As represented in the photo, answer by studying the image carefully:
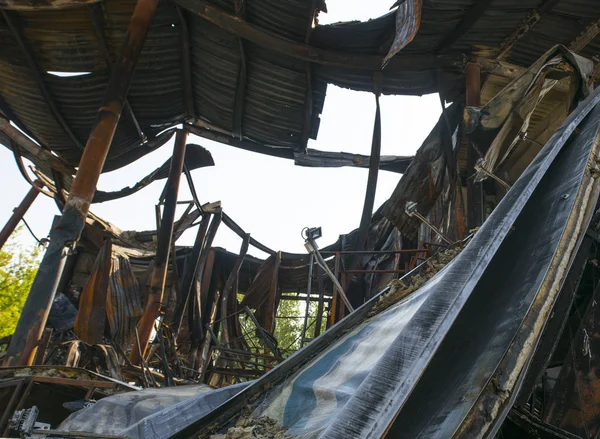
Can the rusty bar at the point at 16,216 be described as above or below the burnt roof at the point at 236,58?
below

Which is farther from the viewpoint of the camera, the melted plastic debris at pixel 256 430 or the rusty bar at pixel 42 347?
the rusty bar at pixel 42 347

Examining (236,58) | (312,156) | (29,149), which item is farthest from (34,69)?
(312,156)

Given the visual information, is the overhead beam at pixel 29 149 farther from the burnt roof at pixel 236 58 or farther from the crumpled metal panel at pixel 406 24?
the crumpled metal panel at pixel 406 24

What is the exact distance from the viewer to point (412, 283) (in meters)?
3.09

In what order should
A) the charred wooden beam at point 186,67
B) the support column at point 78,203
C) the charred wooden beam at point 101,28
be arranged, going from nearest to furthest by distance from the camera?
the support column at point 78,203, the charred wooden beam at point 101,28, the charred wooden beam at point 186,67

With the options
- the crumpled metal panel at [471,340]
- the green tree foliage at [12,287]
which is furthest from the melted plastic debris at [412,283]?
the green tree foliage at [12,287]

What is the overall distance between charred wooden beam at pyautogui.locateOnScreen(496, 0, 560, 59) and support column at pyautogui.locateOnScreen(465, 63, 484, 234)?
40 cm

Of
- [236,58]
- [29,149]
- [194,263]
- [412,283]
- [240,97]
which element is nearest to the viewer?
[412,283]

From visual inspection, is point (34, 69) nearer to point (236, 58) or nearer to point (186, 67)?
point (186, 67)

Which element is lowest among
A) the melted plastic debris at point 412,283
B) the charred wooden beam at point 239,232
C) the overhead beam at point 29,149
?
the melted plastic debris at point 412,283

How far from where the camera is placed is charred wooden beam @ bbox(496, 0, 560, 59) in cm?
642

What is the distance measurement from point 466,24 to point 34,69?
653cm

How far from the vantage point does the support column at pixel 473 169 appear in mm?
6089

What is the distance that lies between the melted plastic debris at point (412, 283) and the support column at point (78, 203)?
4.73 m
